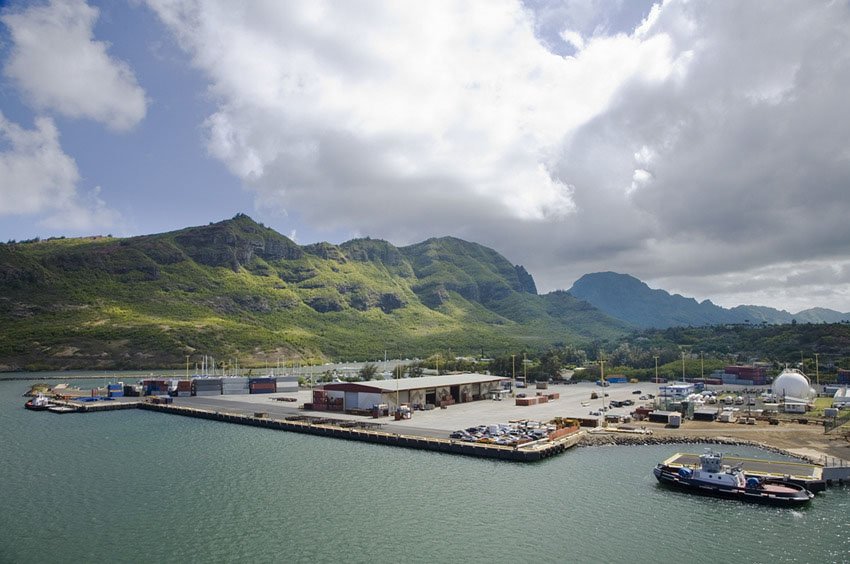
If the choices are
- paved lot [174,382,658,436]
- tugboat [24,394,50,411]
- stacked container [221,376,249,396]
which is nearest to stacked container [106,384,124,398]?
paved lot [174,382,658,436]

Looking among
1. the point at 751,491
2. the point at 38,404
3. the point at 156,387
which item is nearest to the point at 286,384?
the point at 156,387

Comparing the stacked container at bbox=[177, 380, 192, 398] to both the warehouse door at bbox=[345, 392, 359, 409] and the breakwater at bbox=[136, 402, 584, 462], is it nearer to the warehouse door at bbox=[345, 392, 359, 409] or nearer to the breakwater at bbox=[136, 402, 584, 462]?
the breakwater at bbox=[136, 402, 584, 462]

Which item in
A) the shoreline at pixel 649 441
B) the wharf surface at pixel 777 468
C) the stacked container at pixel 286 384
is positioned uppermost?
the stacked container at pixel 286 384

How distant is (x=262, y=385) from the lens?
105m

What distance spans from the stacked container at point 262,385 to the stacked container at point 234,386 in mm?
991

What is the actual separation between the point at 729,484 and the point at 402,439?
95.4 ft

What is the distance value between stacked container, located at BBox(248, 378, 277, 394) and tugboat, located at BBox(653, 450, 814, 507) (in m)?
77.7

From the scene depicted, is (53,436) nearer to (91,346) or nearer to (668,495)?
(668,495)

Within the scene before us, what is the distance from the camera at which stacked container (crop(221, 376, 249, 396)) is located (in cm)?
10190

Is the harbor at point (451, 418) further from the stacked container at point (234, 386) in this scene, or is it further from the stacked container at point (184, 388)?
the stacked container at point (234, 386)

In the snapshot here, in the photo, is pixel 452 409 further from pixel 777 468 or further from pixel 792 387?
pixel 792 387

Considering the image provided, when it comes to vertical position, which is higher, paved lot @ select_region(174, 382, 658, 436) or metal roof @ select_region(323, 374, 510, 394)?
metal roof @ select_region(323, 374, 510, 394)

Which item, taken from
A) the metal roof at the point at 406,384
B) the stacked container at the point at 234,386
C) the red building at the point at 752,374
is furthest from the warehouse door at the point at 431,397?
the red building at the point at 752,374

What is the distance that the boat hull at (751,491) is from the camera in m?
37.8
